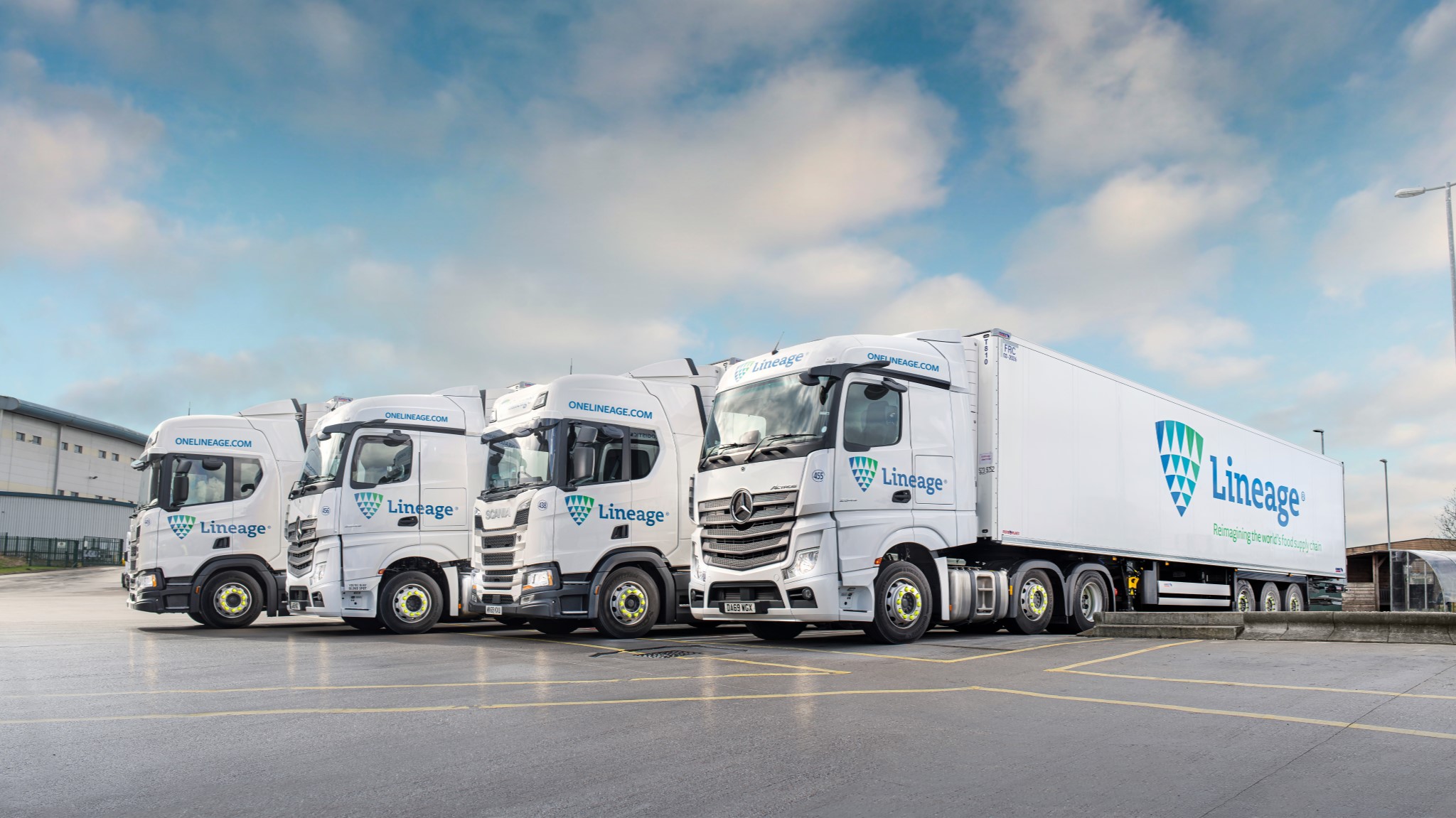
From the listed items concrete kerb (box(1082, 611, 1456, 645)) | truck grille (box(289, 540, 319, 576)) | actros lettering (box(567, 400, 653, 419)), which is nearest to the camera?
concrete kerb (box(1082, 611, 1456, 645))

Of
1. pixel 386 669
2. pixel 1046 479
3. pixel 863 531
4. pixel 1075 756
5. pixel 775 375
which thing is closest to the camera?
pixel 1075 756

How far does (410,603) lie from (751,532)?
6.39m

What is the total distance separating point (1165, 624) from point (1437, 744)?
801 cm

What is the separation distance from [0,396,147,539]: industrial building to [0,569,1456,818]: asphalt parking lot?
53655 mm

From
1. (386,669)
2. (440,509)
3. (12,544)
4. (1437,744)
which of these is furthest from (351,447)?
(12,544)

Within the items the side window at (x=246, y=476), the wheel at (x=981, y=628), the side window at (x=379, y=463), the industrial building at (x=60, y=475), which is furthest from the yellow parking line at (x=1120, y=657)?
the industrial building at (x=60, y=475)

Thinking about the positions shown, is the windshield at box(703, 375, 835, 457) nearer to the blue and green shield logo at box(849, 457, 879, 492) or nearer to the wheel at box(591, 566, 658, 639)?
the blue and green shield logo at box(849, 457, 879, 492)

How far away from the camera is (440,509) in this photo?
15383 millimetres

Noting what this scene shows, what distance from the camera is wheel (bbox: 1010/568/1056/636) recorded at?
13.2 metres

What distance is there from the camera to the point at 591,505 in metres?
12.9

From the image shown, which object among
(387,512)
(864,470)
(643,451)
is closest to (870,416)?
(864,470)

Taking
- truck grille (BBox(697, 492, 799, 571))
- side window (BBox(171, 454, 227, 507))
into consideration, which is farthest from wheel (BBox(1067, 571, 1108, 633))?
side window (BBox(171, 454, 227, 507))

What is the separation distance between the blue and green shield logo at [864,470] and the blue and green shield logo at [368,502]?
742 centimetres

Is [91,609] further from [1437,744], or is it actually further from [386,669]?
[1437,744]
